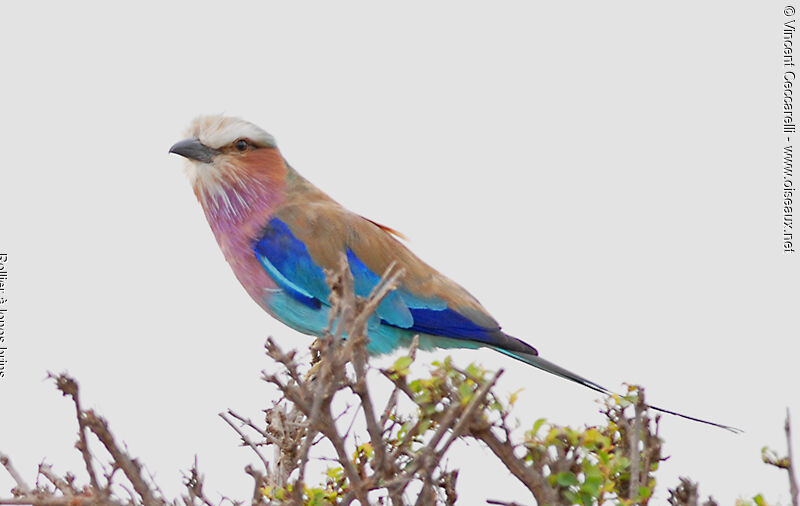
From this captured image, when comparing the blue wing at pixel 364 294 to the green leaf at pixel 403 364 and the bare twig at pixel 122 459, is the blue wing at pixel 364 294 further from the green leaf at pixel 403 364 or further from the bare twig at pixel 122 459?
the bare twig at pixel 122 459

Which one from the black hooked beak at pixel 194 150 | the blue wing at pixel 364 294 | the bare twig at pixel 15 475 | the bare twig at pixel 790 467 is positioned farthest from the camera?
the black hooked beak at pixel 194 150

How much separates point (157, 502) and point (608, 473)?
961 millimetres

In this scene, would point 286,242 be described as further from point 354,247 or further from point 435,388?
point 435,388

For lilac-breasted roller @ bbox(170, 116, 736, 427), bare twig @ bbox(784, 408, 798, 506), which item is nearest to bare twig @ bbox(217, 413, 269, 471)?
lilac-breasted roller @ bbox(170, 116, 736, 427)

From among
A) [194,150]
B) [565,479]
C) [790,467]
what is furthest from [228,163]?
[790,467]

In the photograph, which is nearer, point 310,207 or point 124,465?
point 124,465

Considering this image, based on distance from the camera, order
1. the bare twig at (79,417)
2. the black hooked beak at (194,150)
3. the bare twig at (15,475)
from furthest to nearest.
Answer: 1. the black hooked beak at (194,150)
2. the bare twig at (15,475)
3. the bare twig at (79,417)

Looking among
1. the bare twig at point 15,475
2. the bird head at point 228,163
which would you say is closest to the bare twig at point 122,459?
the bare twig at point 15,475

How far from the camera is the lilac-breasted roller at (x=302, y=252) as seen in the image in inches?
138

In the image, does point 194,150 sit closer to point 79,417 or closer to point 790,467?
point 79,417

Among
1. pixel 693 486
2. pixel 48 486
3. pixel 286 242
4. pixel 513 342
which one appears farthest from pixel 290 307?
pixel 693 486

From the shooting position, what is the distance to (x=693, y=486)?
2.27m

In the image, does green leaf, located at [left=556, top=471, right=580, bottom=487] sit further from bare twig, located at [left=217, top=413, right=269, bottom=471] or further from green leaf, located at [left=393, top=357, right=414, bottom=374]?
bare twig, located at [left=217, top=413, right=269, bottom=471]

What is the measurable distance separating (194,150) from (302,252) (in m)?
0.55
